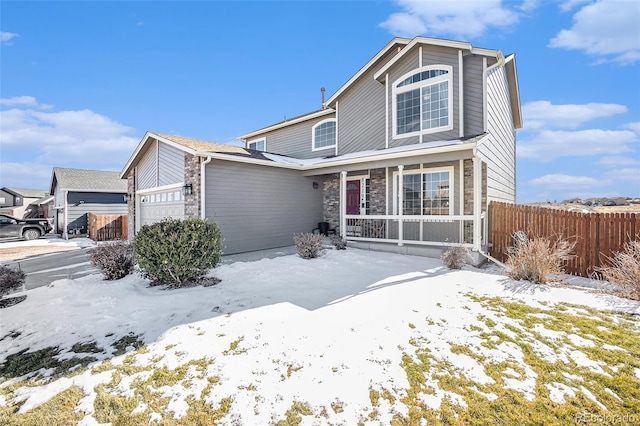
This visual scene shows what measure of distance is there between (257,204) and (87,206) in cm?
1716

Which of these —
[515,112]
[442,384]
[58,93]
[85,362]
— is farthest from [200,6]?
[515,112]

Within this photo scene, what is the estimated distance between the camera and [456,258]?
7.50 metres

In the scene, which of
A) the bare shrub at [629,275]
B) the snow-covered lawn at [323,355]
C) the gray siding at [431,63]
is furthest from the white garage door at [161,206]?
the bare shrub at [629,275]

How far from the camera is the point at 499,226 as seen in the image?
9.02 metres

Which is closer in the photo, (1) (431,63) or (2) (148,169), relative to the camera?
(1) (431,63)

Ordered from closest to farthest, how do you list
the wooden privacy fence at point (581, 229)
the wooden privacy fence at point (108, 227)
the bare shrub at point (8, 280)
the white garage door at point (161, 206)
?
the bare shrub at point (8, 280) → the wooden privacy fence at point (581, 229) → the white garage door at point (161, 206) → the wooden privacy fence at point (108, 227)

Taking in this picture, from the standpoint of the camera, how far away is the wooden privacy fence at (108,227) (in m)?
16.9

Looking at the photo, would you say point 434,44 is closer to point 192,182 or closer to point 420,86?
point 420,86

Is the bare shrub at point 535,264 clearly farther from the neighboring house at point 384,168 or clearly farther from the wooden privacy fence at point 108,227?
the wooden privacy fence at point 108,227

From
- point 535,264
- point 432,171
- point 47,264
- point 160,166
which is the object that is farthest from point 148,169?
point 535,264

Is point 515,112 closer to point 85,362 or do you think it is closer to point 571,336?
point 571,336

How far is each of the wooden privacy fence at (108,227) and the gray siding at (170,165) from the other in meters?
7.84

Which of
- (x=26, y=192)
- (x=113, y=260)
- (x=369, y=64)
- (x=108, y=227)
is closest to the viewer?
(x=113, y=260)

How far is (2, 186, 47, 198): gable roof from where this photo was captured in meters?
33.9
